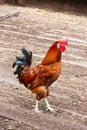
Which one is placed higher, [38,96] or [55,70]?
[55,70]

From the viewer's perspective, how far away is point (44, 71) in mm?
3881

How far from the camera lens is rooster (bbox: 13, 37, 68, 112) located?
385cm

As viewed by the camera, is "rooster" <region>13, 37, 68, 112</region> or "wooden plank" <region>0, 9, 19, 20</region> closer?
"rooster" <region>13, 37, 68, 112</region>

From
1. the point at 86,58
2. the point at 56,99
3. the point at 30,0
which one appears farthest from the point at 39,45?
the point at 30,0

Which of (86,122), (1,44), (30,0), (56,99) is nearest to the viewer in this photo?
(86,122)

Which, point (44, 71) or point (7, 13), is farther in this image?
point (7, 13)

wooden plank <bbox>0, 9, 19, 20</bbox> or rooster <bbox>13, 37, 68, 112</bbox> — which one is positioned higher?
rooster <bbox>13, 37, 68, 112</bbox>

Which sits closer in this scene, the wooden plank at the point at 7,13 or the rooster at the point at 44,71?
the rooster at the point at 44,71

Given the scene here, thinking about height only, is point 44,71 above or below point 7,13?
above

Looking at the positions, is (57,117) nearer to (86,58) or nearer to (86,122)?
(86,122)

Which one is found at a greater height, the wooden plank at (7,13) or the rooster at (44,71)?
the rooster at (44,71)

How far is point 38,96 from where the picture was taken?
3.95 meters

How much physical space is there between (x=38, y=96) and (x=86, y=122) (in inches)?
21.8

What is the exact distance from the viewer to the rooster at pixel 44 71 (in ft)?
12.6
